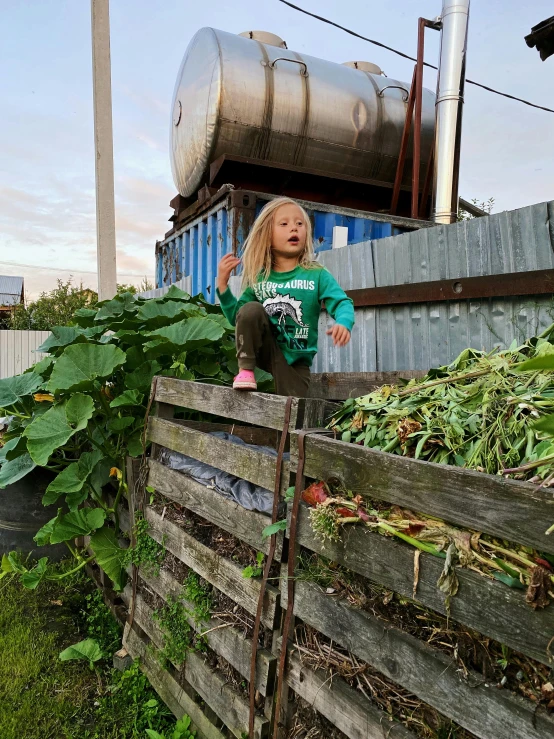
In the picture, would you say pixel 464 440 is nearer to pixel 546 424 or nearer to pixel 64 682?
pixel 546 424

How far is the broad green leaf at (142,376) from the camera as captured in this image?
2.88 metres

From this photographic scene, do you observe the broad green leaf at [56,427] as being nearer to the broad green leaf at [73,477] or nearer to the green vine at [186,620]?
the broad green leaf at [73,477]

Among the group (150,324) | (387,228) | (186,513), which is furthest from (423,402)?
(387,228)

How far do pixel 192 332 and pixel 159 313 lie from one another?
0.43 metres

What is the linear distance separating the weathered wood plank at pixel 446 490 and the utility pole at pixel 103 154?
5.16 m

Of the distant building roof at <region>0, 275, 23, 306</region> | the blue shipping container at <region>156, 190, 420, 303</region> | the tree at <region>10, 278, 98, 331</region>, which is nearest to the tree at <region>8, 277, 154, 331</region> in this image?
the tree at <region>10, 278, 98, 331</region>

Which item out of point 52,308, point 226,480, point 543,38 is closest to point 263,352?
point 226,480

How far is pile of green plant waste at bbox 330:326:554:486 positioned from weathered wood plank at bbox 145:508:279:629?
57cm

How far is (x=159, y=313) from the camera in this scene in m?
3.08

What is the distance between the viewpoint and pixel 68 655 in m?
2.62

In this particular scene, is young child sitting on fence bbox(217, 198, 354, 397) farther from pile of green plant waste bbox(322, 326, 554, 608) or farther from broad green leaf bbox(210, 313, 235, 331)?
pile of green plant waste bbox(322, 326, 554, 608)

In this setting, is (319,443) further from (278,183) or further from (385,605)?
(278,183)

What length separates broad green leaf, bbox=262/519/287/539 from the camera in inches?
63.6

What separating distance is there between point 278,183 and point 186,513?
5.15m
